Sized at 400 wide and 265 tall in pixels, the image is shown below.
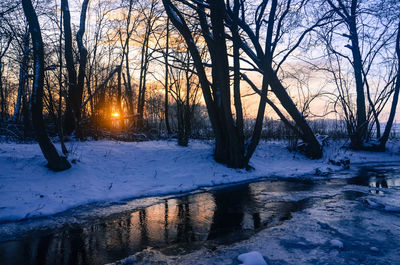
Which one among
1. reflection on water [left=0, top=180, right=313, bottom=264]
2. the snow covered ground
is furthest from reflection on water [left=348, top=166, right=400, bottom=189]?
reflection on water [left=0, top=180, right=313, bottom=264]

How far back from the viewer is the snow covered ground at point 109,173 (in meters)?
5.19

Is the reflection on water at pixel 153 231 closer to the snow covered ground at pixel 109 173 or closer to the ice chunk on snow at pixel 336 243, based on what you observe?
the ice chunk on snow at pixel 336 243

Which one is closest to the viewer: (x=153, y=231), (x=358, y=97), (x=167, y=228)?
(x=153, y=231)

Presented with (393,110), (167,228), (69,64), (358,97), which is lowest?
(167,228)

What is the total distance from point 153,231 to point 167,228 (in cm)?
23

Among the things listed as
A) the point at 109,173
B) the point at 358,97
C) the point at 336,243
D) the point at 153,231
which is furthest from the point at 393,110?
the point at 153,231

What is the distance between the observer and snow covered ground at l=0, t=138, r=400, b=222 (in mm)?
5191

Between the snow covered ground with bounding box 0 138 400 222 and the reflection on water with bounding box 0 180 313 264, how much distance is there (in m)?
1.23

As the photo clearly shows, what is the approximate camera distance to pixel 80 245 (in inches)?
133

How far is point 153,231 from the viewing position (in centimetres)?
384

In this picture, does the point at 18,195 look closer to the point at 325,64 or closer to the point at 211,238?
the point at 211,238

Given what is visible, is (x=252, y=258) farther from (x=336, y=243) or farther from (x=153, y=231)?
(x=153, y=231)

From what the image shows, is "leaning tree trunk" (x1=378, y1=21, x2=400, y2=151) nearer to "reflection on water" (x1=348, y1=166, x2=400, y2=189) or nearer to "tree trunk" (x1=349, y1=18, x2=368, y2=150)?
"tree trunk" (x1=349, y1=18, x2=368, y2=150)

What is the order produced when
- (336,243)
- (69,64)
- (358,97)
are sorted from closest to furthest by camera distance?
→ (336,243), (69,64), (358,97)
